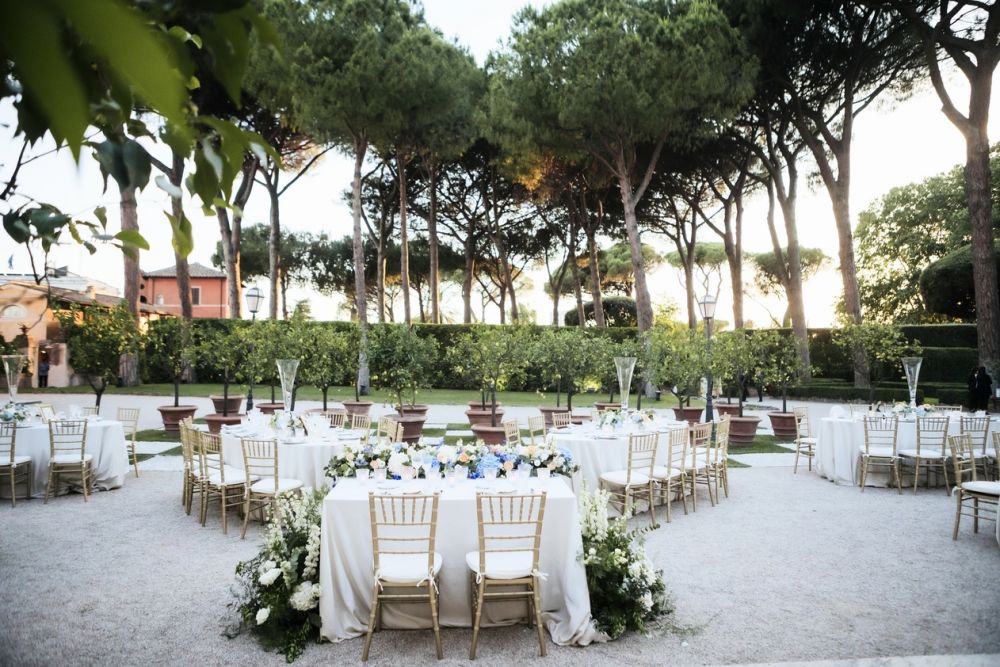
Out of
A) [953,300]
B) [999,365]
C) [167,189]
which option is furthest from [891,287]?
[167,189]

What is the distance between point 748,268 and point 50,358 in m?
33.6

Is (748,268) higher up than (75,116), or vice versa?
(748,268)

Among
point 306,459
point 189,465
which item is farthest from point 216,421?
point 306,459

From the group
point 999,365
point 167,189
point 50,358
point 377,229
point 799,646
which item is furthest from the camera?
point 377,229

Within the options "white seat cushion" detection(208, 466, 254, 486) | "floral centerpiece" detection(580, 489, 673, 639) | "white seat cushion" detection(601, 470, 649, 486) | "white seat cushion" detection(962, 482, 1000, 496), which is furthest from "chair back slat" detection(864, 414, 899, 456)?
"white seat cushion" detection(208, 466, 254, 486)

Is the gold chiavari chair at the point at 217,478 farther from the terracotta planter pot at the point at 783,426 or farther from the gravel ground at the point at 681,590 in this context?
the terracotta planter pot at the point at 783,426

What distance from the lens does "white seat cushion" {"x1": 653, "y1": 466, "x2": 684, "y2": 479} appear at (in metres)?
6.20

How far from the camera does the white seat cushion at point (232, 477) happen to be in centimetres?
582

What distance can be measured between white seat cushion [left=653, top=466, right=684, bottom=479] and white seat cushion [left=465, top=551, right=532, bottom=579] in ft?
9.49

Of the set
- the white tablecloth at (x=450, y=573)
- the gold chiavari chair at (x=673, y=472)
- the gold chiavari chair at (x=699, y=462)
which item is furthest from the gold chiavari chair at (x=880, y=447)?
the white tablecloth at (x=450, y=573)

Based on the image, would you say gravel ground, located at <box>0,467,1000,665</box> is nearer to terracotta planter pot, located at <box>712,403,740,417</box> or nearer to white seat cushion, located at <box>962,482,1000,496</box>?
white seat cushion, located at <box>962,482,1000,496</box>

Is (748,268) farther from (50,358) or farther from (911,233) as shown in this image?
(50,358)

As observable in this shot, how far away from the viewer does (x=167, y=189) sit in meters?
0.75

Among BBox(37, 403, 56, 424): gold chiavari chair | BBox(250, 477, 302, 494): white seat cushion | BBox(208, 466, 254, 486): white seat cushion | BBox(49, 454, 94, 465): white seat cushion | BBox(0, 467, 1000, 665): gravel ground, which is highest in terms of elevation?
BBox(37, 403, 56, 424): gold chiavari chair
